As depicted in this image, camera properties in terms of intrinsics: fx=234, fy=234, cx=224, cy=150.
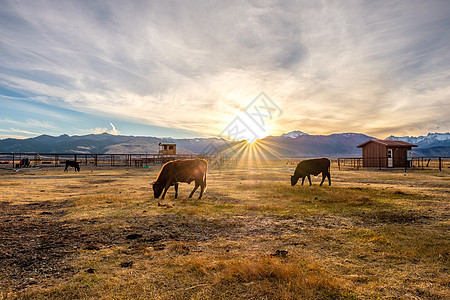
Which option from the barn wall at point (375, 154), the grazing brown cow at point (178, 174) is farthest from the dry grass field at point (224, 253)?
the barn wall at point (375, 154)

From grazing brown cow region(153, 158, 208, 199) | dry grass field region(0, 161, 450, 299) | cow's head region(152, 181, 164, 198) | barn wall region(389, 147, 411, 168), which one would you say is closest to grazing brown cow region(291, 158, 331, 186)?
dry grass field region(0, 161, 450, 299)

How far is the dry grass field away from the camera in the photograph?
12.8 ft

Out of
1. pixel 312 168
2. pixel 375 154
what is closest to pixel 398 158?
pixel 375 154

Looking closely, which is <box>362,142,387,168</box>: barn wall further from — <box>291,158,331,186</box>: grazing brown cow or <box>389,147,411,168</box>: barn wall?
<box>291,158,331,186</box>: grazing brown cow

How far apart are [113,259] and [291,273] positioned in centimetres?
379

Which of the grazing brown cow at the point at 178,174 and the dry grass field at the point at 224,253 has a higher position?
the grazing brown cow at the point at 178,174

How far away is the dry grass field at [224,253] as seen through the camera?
3891 millimetres

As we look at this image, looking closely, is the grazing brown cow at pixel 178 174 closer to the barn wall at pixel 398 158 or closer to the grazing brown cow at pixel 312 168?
the grazing brown cow at pixel 312 168

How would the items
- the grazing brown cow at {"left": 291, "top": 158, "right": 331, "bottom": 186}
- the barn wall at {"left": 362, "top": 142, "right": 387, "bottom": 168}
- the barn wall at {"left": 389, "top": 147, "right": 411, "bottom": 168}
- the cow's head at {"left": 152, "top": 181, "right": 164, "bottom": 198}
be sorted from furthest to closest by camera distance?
the barn wall at {"left": 362, "top": 142, "right": 387, "bottom": 168} < the barn wall at {"left": 389, "top": 147, "right": 411, "bottom": 168} < the grazing brown cow at {"left": 291, "top": 158, "right": 331, "bottom": 186} < the cow's head at {"left": 152, "top": 181, "right": 164, "bottom": 198}

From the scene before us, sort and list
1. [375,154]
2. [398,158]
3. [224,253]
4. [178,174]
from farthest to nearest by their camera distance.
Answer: [375,154], [398,158], [178,174], [224,253]

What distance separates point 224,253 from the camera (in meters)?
5.47

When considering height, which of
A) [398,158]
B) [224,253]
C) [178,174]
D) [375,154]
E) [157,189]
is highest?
[375,154]

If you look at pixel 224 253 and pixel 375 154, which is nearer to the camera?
pixel 224 253

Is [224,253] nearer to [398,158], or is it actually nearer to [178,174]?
[178,174]
